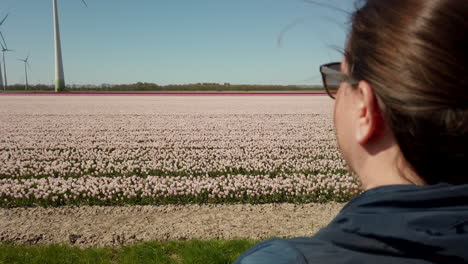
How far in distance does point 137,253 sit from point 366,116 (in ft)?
13.3

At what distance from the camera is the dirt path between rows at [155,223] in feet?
17.0

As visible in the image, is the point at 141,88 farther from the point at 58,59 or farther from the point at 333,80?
the point at 333,80

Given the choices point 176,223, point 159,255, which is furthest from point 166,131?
point 159,255

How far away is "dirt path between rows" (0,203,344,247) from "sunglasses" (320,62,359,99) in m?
4.14

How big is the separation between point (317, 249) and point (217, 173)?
25.5 ft

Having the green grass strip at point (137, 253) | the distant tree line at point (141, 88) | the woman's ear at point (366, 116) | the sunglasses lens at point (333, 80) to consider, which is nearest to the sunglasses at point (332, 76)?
the sunglasses lens at point (333, 80)

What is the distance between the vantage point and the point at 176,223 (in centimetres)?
561

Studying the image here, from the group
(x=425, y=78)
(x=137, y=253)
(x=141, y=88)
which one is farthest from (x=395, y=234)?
(x=141, y=88)

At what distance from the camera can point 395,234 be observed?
845 millimetres

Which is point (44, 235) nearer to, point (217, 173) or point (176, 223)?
point (176, 223)

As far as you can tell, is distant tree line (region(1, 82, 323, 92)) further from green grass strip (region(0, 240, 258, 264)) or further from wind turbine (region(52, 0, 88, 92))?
green grass strip (region(0, 240, 258, 264))

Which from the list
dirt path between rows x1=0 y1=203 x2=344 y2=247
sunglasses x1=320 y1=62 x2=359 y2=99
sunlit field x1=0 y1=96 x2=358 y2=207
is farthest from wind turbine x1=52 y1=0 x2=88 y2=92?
sunglasses x1=320 y1=62 x2=359 y2=99

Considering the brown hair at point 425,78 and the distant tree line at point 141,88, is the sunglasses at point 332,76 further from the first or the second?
the distant tree line at point 141,88

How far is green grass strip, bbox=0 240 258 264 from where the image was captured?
4.38 meters
